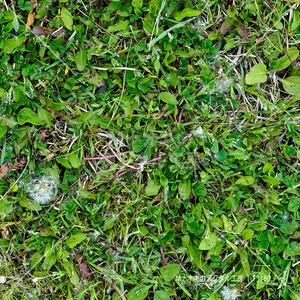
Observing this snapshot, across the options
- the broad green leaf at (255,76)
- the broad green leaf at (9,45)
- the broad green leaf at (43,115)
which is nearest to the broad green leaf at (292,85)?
the broad green leaf at (255,76)

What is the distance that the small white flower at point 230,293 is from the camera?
2512 mm

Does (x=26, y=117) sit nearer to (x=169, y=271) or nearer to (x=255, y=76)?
(x=169, y=271)

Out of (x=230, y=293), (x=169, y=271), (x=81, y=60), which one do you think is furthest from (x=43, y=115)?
(x=230, y=293)

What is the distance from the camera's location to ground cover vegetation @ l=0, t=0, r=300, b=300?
2488 mm

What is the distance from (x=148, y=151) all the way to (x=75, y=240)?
0.66 m

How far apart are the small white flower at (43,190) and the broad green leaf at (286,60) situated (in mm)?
1447

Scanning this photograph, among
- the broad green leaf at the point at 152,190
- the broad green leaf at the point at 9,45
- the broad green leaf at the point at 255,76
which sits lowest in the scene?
the broad green leaf at the point at 152,190

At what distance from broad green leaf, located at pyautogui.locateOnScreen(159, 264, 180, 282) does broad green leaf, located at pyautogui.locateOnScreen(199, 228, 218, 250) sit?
19cm

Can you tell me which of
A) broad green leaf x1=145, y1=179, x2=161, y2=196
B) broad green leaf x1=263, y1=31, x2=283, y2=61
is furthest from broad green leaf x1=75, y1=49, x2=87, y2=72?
broad green leaf x1=263, y1=31, x2=283, y2=61

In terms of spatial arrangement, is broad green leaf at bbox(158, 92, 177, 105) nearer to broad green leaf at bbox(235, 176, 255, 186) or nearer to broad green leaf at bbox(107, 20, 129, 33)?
broad green leaf at bbox(107, 20, 129, 33)

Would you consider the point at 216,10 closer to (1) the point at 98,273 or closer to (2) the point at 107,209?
(2) the point at 107,209

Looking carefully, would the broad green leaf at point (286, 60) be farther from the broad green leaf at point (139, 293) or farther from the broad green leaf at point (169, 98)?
the broad green leaf at point (139, 293)

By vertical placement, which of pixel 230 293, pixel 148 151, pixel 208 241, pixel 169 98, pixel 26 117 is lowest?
pixel 230 293

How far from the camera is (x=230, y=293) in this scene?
2.51 metres
